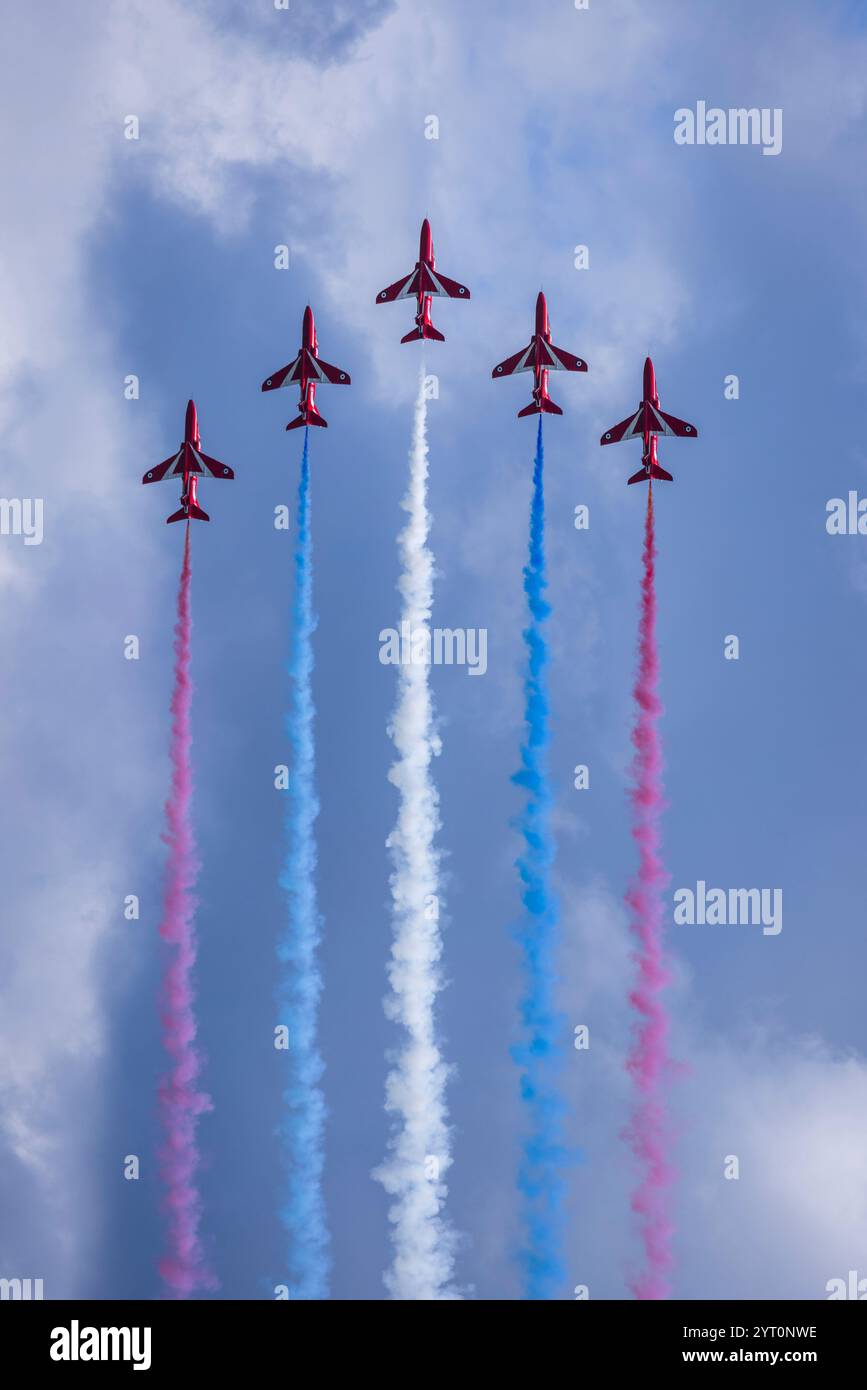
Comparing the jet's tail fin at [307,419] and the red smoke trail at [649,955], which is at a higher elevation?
the jet's tail fin at [307,419]

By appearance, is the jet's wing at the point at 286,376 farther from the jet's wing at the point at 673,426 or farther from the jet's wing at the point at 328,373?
the jet's wing at the point at 673,426

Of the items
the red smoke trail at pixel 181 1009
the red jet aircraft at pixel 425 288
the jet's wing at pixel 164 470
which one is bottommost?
the red smoke trail at pixel 181 1009

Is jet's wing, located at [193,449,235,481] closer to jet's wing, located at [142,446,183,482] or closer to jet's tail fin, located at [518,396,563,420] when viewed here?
jet's wing, located at [142,446,183,482]

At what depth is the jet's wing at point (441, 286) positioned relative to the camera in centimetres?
7125

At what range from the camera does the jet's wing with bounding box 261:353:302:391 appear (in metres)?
72.6

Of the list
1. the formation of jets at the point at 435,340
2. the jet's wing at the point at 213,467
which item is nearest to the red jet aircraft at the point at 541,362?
the formation of jets at the point at 435,340

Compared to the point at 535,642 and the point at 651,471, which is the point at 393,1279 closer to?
the point at 535,642

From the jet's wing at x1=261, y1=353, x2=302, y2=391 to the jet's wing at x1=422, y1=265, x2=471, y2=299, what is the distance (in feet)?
14.7

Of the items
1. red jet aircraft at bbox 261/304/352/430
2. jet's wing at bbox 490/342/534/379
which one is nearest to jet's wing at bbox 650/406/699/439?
jet's wing at bbox 490/342/534/379

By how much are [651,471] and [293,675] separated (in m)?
12.3

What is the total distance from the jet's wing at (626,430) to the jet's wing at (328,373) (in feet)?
26.2

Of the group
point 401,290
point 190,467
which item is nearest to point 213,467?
point 190,467

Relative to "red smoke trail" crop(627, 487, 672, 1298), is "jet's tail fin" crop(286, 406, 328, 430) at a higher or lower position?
higher

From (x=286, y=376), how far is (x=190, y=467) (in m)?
3.99
